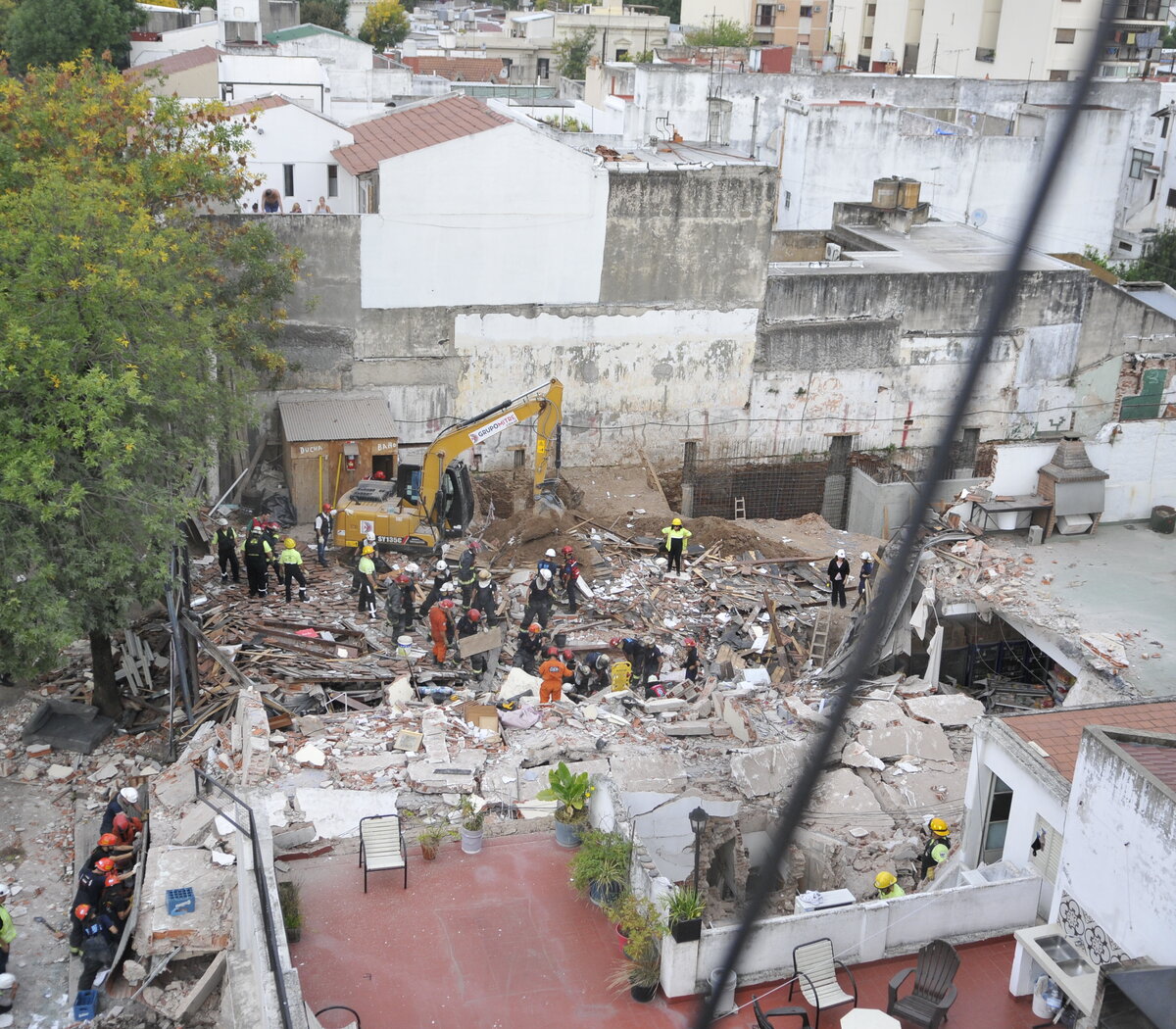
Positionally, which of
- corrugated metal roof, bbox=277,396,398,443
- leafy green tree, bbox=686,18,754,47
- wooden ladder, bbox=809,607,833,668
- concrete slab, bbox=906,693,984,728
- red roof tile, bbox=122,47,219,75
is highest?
leafy green tree, bbox=686,18,754,47

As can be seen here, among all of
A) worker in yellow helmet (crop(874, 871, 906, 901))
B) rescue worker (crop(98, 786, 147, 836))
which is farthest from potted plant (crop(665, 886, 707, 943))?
rescue worker (crop(98, 786, 147, 836))

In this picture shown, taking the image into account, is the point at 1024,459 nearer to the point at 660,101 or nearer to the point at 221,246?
the point at 221,246

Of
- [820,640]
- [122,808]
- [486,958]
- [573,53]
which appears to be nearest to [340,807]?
[122,808]

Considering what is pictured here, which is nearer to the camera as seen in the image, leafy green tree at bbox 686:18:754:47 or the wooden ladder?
the wooden ladder

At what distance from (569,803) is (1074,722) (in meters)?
5.09

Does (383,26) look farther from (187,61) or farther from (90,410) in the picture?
(90,410)

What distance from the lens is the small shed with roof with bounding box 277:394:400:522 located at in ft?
78.0

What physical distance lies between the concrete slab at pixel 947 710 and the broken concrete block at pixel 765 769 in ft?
8.73

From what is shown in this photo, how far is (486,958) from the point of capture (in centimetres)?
1119

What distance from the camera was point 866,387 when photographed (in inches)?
1123

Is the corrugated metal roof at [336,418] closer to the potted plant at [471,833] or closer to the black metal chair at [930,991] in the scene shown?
the potted plant at [471,833]

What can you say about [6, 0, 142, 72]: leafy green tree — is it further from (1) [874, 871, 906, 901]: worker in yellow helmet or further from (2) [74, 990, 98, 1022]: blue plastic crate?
(1) [874, 871, 906, 901]: worker in yellow helmet

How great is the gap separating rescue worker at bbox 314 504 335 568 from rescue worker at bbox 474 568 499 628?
3382mm

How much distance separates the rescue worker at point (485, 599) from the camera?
19.2m
